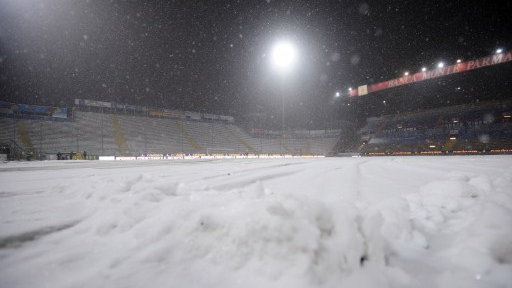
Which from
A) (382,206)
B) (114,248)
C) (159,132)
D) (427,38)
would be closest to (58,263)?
(114,248)

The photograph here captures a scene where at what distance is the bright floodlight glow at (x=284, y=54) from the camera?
22.6m

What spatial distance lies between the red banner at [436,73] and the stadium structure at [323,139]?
0.07 metres

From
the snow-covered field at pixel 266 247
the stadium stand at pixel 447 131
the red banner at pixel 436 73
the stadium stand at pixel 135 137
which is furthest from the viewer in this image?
the stadium stand at pixel 447 131

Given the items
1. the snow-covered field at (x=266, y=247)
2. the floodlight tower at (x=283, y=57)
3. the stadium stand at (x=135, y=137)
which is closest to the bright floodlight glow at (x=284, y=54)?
the floodlight tower at (x=283, y=57)

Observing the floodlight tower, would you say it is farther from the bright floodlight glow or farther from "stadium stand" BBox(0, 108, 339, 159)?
"stadium stand" BBox(0, 108, 339, 159)

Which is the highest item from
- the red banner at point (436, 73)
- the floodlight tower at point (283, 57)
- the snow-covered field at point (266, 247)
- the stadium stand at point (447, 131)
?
the floodlight tower at point (283, 57)

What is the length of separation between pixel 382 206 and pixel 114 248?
1622mm

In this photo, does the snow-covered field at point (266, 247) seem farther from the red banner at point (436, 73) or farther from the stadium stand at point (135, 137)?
the red banner at point (436, 73)

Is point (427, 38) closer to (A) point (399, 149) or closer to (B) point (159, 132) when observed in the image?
(A) point (399, 149)

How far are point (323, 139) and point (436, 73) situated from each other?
1777cm

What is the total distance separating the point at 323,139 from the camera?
39.0 m

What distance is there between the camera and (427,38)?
19.9 meters

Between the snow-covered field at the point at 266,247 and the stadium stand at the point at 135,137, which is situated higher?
the stadium stand at the point at 135,137

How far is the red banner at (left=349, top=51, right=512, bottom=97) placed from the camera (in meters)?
21.7
